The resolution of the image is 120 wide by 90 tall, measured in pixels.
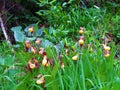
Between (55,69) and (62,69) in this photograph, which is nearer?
(55,69)

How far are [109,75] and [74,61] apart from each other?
0.75ft

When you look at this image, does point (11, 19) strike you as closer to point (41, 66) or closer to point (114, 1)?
point (114, 1)

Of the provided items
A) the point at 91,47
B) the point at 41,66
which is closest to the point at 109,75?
the point at 91,47

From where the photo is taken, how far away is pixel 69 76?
7.19 feet

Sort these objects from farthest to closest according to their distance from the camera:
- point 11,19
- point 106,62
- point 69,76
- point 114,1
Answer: point 114,1 → point 11,19 → point 106,62 → point 69,76

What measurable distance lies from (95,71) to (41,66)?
1.05 feet

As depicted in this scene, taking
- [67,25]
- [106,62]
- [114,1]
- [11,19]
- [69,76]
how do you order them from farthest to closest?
[114,1] < [11,19] < [67,25] < [106,62] < [69,76]

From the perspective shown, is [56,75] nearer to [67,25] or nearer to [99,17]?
[67,25]

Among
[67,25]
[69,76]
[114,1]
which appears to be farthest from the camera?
[114,1]

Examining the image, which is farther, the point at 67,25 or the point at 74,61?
the point at 67,25

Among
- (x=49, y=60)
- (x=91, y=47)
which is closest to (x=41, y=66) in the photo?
(x=49, y=60)

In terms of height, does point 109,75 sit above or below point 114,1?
above

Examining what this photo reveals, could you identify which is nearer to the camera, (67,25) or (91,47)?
(91,47)

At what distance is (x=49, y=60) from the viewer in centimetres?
227
